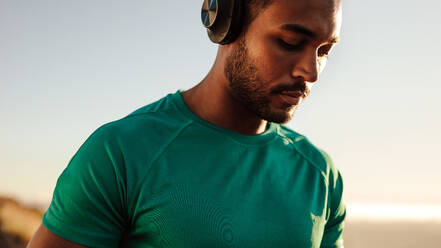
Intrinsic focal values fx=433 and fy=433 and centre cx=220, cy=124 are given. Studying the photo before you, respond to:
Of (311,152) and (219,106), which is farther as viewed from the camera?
(311,152)

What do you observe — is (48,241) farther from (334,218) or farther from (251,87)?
(334,218)

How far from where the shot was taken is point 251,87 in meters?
1.79

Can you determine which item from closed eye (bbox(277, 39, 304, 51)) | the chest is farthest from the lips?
the chest

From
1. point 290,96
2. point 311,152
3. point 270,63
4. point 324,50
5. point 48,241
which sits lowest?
point 48,241

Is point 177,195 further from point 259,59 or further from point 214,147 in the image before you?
point 259,59

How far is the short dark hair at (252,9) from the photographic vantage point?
1774 millimetres

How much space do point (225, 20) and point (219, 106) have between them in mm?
364

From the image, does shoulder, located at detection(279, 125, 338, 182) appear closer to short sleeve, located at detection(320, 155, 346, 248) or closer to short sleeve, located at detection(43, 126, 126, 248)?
short sleeve, located at detection(320, 155, 346, 248)

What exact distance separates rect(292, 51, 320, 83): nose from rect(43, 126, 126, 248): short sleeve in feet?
2.55

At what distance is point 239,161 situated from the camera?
185 cm

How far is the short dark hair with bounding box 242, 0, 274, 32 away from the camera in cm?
177

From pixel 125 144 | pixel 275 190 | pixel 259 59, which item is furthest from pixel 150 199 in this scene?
pixel 259 59

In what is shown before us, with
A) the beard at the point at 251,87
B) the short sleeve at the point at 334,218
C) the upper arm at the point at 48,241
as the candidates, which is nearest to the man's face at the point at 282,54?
the beard at the point at 251,87

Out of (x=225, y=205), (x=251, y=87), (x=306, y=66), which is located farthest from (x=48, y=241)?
(x=306, y=66)
